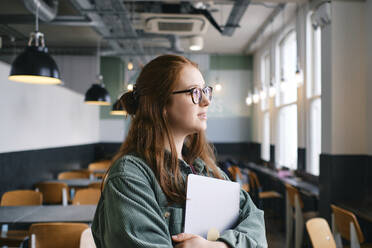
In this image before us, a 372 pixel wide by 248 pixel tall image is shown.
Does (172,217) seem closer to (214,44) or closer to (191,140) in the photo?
(191,140)

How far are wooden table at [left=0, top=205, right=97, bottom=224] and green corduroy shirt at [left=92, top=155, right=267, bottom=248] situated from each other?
2.16m

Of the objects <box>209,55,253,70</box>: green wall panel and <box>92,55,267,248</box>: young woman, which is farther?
<box>209,55,253,70</box>: green wall panel

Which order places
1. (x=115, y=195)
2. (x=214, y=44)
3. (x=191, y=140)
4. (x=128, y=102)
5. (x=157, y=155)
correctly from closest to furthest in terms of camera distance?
(x=115, y=195)
(x=157, y=155)
(x=128, y=102)
(x=191, y=140)
(x=214, y=44)

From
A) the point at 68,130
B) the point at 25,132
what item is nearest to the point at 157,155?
the point at 25,132

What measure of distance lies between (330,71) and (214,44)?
490 cm

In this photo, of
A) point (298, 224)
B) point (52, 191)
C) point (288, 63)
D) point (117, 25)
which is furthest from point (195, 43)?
point (298, 224)

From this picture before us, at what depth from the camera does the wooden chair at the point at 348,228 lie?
115 inches

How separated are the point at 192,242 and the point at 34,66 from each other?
2724 millimetres

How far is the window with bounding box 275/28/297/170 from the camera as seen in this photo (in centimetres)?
693

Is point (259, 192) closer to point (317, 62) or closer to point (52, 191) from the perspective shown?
point (317, 62)

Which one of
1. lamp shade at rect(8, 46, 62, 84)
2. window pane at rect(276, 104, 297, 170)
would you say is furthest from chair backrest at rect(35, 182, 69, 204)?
window pane at rect(276, 104, 297, 170)

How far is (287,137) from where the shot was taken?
7496 mm

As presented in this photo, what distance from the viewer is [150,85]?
110 cm

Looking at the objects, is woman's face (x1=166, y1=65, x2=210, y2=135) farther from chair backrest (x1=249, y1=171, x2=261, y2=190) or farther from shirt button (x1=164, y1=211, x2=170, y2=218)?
chair backrest (x1=249, y1=171, x2=261, y2=190)
